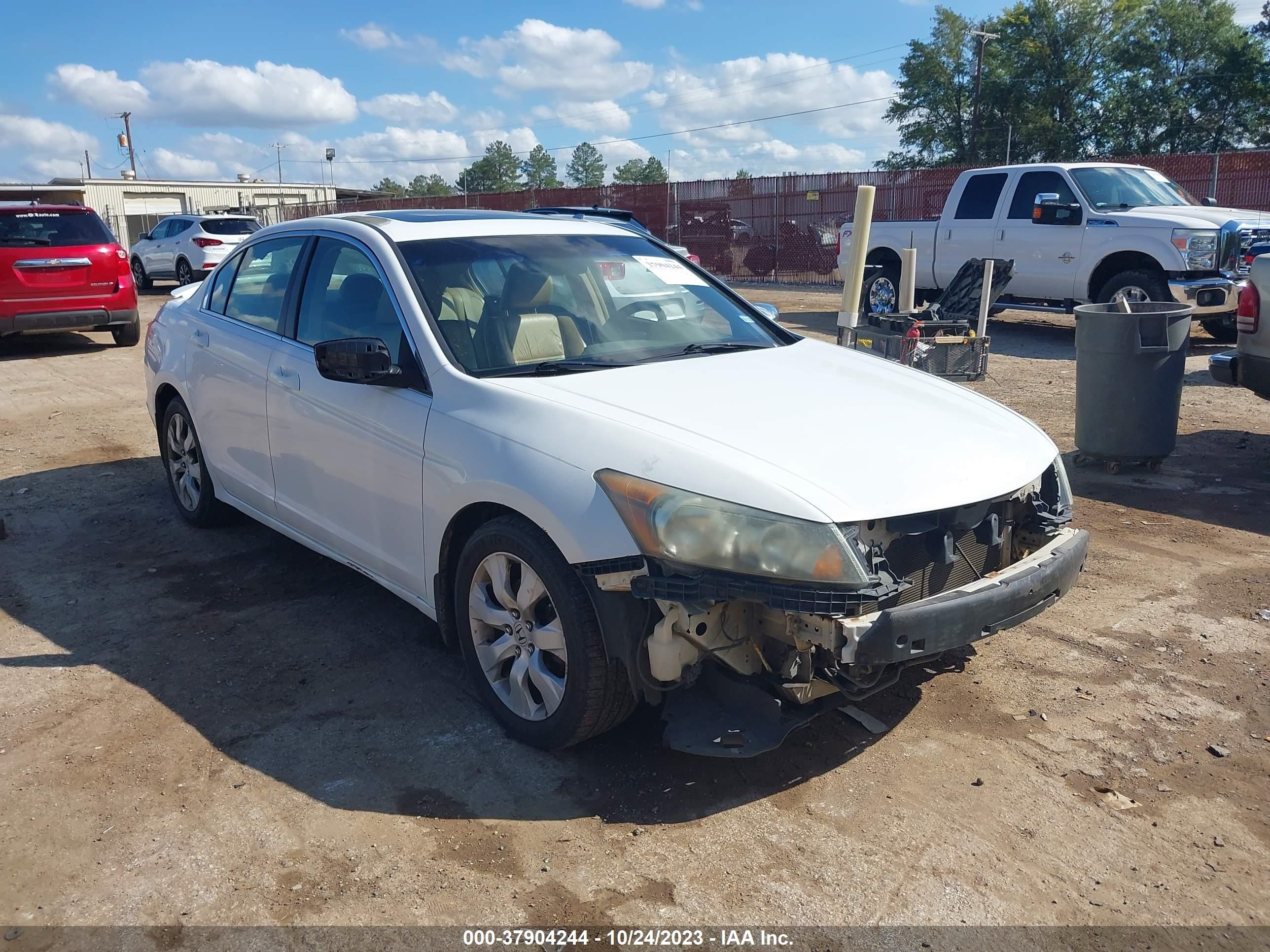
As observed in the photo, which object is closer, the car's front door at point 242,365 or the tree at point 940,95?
the car's front door at point 242,365

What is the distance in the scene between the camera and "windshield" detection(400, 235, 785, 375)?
393 cm

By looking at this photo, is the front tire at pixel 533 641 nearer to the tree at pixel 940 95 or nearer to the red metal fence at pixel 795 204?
the red metal fence at pixel 795 204

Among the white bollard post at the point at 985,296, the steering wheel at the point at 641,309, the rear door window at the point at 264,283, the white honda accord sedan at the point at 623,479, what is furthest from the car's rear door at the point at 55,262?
the steering wheel at the point at 641,309

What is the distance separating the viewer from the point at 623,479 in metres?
3.07

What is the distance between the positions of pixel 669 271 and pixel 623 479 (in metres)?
1.96

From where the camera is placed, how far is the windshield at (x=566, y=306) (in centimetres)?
393

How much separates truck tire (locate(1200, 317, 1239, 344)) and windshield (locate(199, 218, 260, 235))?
687 inches

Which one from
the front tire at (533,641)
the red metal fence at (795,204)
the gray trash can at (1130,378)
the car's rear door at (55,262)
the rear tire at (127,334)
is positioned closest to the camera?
the front tire at (533,641)

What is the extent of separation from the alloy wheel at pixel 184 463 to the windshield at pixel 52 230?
8.36 meters

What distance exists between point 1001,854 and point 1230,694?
4.96ft

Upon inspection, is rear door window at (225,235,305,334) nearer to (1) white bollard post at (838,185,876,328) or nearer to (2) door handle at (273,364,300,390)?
(2) door handle at (273,364,300,390)

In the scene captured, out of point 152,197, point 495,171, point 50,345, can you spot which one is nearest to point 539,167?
point 495,171

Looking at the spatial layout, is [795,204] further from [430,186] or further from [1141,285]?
[430,186]

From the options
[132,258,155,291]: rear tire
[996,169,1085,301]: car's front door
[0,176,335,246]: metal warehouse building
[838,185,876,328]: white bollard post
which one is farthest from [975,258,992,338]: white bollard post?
[0,176,335,246]: metal warehouse building
